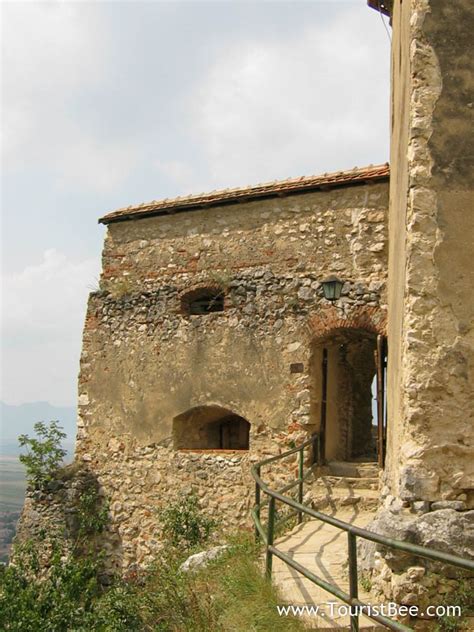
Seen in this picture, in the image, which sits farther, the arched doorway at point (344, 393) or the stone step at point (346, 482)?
the arched doorway at point (344, 393)

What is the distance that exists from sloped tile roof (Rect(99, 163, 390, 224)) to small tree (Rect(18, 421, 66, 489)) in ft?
12.9

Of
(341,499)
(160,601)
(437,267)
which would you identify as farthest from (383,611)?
(341,499)

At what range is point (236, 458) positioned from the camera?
419 inches

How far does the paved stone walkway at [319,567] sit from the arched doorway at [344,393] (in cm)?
179

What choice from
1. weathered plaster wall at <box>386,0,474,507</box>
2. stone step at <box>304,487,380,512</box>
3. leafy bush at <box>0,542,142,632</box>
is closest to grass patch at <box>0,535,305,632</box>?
leafy bush at <box>0,542,142,632</box>

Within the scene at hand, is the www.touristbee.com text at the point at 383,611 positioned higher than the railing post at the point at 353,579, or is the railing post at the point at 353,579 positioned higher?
the railing post at the point at 353,579

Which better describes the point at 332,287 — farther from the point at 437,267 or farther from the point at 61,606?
the point at 61,606

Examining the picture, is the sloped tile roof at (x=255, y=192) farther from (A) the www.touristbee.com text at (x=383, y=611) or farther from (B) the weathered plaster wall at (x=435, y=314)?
(A) the www.touristbee.com text at (x=383, y=611)

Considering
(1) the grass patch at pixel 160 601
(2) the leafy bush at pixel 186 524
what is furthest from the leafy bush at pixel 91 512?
(1) the grass patch at pixel 160 601

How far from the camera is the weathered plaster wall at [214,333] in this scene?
10445 millimetres

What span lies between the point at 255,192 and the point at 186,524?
534 centimetres

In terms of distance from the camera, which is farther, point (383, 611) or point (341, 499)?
point (341, 499)

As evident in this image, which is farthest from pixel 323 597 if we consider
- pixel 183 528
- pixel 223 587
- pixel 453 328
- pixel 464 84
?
pixel 183 528

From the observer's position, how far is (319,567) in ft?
20.5
